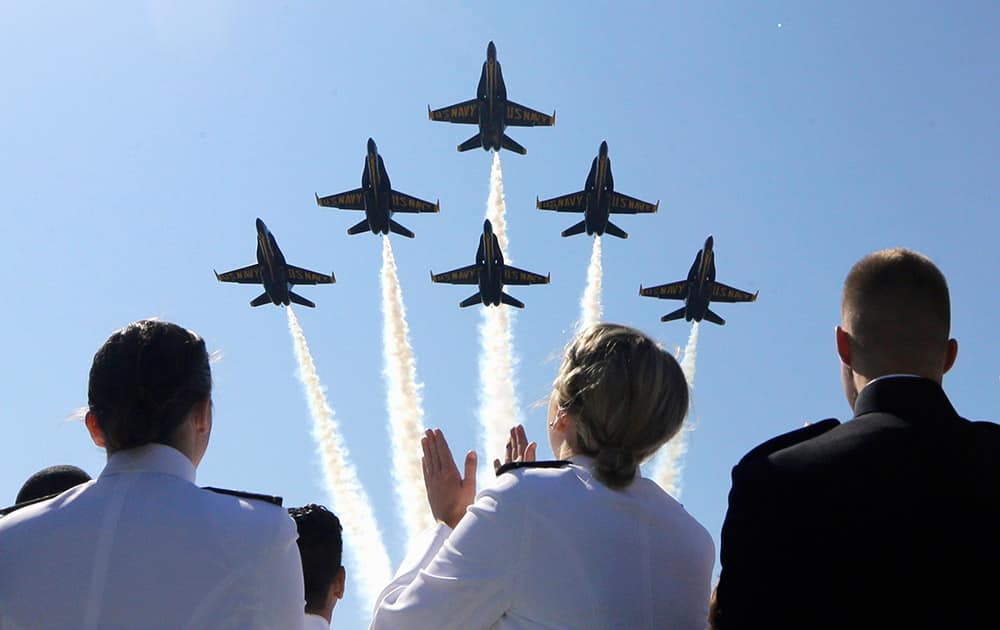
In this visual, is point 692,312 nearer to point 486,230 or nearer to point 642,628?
point 486,230

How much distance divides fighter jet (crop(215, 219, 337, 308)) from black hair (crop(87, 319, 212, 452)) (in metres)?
41.6

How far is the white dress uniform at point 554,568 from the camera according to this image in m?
4.98

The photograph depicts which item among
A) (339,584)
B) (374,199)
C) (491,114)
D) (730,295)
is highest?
(491,114)

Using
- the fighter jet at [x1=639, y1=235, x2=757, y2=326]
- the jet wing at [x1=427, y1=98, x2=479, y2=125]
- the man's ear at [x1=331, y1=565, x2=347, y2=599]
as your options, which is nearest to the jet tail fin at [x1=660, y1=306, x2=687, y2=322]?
the fighter jet at [x1=639, y1=235, x2=757, y2=326]

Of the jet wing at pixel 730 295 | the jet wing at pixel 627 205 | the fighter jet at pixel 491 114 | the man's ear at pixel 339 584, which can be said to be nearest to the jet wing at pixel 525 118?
the fighter jet at pixel 491 114

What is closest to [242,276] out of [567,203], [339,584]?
[567,203]

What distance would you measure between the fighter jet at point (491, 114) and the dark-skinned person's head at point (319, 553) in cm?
4334

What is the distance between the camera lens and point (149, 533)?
466cm

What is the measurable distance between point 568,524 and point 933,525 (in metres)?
1.67

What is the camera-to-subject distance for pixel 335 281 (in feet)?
161

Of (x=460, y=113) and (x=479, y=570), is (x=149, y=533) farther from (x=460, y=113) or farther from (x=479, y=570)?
(x=460, y=113)

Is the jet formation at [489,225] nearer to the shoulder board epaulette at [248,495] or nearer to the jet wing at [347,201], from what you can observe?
the jet wing at [347,201]

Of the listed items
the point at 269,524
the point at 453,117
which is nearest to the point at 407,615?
the point at 269,524

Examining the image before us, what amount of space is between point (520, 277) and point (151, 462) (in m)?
44.9
